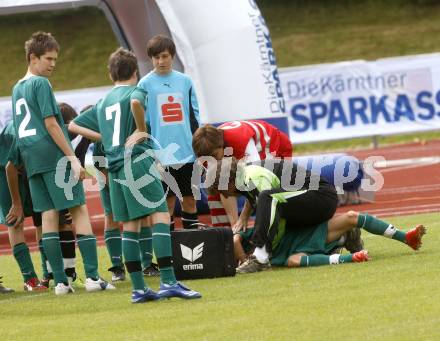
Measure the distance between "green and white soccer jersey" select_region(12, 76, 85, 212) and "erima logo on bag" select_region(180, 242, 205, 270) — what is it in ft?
3.09

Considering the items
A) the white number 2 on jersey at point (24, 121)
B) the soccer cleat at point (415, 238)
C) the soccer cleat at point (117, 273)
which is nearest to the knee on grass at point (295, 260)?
the soccer cleat at point (415, 238)

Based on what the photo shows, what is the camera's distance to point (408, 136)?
26031 mm

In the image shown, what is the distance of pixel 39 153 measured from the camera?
859 centimetres

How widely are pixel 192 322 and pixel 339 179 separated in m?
8.13

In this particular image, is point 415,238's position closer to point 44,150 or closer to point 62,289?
point 62,289

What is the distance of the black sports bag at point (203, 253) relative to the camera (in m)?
8.97

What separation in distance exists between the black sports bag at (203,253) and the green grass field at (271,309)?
17 cm

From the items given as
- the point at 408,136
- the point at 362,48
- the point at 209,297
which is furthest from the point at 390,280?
the point at 362,48

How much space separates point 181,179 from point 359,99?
1307 cm

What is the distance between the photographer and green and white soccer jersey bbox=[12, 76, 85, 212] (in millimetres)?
8570

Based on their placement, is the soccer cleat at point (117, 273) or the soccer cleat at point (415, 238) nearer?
the soccer cleat at point (415, 238)

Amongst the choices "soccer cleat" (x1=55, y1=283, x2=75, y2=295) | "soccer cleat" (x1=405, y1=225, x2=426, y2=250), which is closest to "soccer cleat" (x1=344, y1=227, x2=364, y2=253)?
"soccer cleat" (x1=405, y1=225, x2=426, y2=250)

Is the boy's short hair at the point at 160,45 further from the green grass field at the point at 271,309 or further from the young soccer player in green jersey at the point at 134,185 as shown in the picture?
the green grass field at the point at 271,309

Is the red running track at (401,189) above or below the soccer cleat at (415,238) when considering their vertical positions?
below
